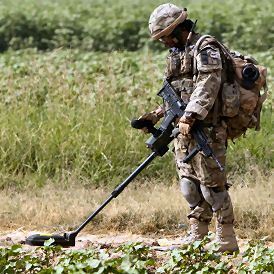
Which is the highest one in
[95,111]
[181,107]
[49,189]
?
[181,107]

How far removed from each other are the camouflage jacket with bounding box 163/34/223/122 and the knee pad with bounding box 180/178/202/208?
503 mm

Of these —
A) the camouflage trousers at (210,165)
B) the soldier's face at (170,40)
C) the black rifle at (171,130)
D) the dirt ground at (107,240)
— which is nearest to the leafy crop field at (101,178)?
the dirt ground at (107,240)

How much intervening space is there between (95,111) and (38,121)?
2.08 feet

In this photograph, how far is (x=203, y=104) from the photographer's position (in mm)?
Answer: 5082

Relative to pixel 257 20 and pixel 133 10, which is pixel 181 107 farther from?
pixel 133 10

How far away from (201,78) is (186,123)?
0.32m

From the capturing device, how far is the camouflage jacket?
509cm

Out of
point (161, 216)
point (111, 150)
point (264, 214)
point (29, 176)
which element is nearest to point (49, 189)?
point (29, 176)

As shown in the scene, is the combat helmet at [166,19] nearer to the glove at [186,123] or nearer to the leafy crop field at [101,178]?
the glove at [186,123]

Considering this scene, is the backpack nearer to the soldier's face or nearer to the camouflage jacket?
the camouflage jacket

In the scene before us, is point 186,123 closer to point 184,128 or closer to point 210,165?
point 184,128

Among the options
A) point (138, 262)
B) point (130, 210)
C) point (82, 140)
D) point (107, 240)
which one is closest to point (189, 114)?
point (138, 262)

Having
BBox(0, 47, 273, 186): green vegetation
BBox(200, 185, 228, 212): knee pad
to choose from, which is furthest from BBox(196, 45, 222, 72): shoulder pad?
BBox(0, 47, 273, 186): green vegetation

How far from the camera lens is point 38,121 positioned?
332 inches
